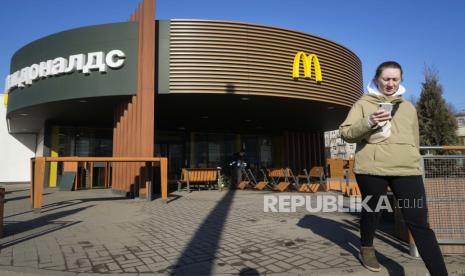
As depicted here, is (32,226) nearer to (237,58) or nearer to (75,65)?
(75,65)

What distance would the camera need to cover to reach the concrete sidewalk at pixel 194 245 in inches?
140

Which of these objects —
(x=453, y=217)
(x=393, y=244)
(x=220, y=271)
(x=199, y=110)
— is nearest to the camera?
(x=220, y=271)

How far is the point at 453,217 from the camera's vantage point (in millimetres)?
4008

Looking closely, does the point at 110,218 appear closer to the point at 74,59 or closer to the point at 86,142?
the point at 74,59

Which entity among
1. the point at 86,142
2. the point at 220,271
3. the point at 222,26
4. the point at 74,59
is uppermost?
the point at 222,26

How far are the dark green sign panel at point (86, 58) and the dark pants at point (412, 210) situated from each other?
8709 mm

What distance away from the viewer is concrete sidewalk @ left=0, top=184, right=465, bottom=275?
11.7 feet

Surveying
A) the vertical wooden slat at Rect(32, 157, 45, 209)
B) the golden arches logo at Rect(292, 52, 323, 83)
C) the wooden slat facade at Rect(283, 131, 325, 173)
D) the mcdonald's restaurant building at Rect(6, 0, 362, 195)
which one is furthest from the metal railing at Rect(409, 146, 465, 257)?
the wooden slat facade at Rect(283, 131, 325, 173)

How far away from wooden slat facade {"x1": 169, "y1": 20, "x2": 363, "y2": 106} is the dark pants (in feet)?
25.3

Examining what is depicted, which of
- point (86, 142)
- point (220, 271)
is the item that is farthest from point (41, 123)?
point (220, 271)

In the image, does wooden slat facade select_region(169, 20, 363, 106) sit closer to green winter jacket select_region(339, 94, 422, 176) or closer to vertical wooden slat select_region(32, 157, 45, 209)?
vertical wooden slat select_region(32, 157, 45, 209)

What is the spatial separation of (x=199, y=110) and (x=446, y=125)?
938 centimetres

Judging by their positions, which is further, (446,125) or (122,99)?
(446,125)

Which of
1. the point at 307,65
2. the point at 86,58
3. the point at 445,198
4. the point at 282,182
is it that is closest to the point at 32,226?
the point at 445,198
